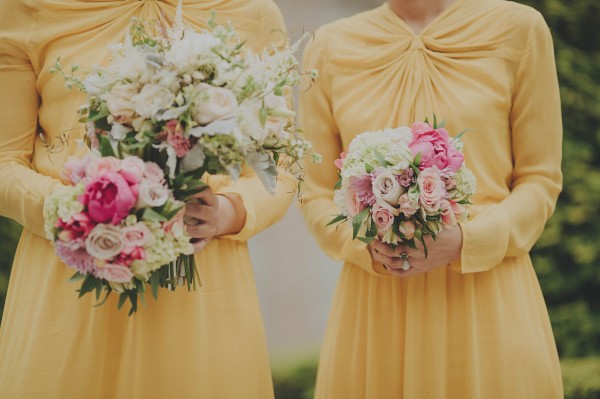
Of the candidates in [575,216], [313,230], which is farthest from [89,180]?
[575,216]

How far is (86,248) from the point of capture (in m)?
2.25

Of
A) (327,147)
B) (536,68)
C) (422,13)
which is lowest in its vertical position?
(327,147)

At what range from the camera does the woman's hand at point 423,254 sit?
297 centimetres

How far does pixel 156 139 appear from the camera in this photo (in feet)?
7.82

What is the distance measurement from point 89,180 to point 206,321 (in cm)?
79

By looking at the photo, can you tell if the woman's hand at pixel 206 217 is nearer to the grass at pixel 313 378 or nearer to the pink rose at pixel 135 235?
the pink rose at pixel 135 235

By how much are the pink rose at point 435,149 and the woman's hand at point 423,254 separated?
0.31 meters

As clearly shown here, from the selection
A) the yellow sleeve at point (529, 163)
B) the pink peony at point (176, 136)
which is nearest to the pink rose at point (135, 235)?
the pink peony at point (176, 136)

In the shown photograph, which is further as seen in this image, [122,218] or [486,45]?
[486,45]

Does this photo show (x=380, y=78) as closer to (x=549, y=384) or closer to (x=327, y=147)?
(x=327, y=147)

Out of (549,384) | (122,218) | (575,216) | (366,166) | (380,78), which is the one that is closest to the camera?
(122,218)

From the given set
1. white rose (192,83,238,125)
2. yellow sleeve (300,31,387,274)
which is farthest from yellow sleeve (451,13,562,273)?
white rose (192,83,238,125)

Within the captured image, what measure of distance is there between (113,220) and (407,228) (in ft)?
3.40

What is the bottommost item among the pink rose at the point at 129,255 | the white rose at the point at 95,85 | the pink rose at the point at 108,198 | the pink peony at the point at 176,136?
the pink rose at the point at 129,255
